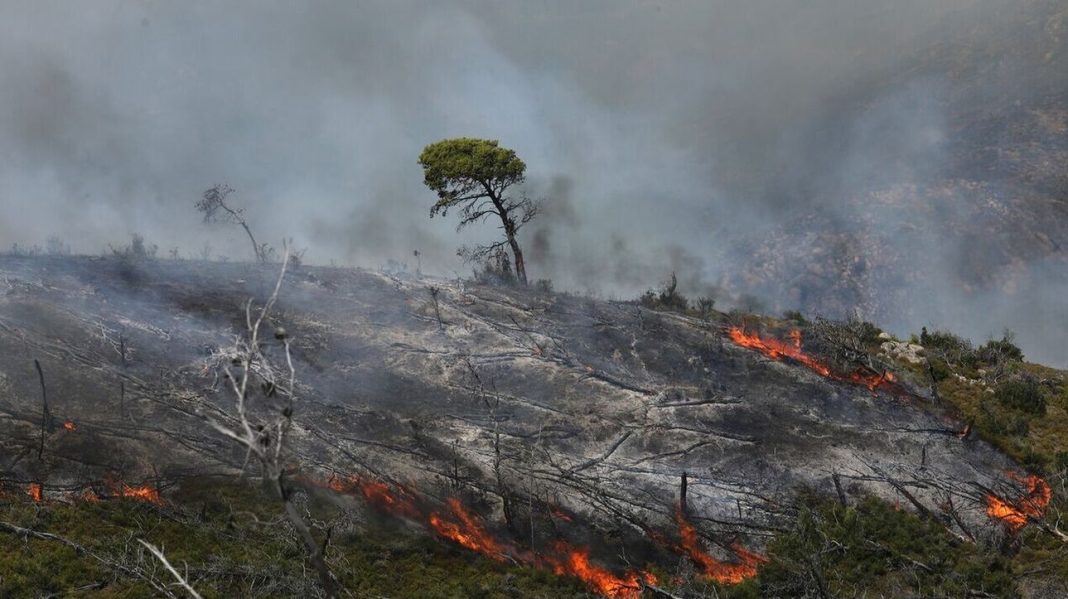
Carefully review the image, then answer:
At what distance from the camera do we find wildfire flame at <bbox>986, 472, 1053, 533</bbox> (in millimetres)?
22297

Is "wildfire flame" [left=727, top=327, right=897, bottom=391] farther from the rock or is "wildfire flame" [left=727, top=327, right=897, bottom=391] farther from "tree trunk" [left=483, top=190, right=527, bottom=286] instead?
"tree trunk" [left=483, top=190, right=527, bottom=286]

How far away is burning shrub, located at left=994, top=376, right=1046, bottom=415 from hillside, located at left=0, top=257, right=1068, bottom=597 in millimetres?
636

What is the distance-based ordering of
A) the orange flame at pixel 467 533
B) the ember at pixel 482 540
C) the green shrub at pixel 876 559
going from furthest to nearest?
the orange flame at pixel 467 533
the ember at pixel 482 540
the green shrub at pixel 876 559

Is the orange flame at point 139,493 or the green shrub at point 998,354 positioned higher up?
the green shrub at point 998,354

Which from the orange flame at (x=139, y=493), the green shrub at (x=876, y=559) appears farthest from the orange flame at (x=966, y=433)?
the orange flame at (x=139, y=493)

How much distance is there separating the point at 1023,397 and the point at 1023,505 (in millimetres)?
6355

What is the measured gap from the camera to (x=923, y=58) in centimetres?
7394

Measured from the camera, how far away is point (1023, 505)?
22984 millimetres

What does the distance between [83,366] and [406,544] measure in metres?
12.2

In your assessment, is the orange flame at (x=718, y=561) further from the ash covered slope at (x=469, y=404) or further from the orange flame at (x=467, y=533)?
the orange flame at (x=467, y=533)

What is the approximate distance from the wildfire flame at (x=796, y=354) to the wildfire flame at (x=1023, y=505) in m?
6.06

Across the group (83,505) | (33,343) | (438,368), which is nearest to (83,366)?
(33,343)

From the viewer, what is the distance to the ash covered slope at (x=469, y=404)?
884 inches

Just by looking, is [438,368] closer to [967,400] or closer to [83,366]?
[83,366]
